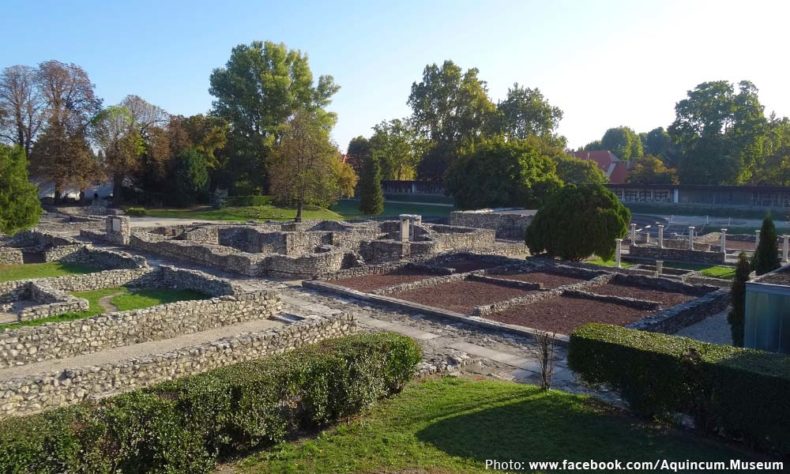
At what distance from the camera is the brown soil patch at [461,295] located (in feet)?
54.5

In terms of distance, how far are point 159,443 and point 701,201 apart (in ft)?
183


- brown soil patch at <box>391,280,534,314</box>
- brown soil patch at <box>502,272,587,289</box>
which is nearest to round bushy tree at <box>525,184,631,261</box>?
brown soil patch at <box>502,272,587,289</box>

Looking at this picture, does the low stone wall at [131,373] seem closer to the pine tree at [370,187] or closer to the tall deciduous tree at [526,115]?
the pine tree at [370,187]

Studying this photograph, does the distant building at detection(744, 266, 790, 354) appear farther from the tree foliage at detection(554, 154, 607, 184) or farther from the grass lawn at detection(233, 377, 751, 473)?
the tree foliage at detection(554, 154, 607, 184)

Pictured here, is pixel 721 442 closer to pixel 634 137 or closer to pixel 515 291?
pixel 515 291

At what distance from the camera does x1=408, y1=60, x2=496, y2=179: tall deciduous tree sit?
6550cm

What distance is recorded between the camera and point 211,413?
24.1 feet

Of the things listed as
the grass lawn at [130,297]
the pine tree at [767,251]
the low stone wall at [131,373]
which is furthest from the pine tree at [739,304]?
the grass lawn at [130,297]

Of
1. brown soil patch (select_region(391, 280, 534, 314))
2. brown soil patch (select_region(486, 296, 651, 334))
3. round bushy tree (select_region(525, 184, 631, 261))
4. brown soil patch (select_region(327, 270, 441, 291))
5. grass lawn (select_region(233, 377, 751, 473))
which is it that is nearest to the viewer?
grass lawn (select_region(233, 377, 751, 473))

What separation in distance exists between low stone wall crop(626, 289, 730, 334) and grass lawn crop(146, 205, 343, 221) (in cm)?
3088

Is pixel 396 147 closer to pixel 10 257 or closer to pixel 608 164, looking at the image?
pixel 608 164

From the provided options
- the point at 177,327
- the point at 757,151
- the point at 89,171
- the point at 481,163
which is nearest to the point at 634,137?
the point at 757,151

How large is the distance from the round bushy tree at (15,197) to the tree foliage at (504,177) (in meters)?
30.8

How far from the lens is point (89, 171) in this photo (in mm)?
46562
